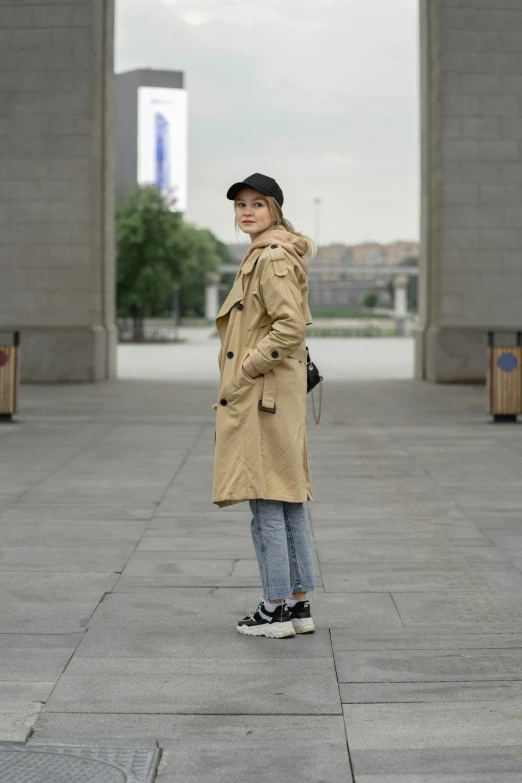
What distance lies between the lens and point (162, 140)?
117m

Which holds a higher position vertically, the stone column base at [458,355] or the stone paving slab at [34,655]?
the stone column base at [458,355]

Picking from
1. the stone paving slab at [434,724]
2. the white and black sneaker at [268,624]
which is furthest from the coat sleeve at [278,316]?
the stone paving slab at [434,724]

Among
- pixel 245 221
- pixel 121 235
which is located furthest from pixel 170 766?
pixel 121 235

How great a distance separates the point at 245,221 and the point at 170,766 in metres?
2.37

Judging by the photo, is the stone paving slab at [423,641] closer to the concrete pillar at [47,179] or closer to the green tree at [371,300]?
the concrete pillar at [47,179]

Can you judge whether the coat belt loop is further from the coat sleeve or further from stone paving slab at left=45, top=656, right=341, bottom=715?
stone paving slab at left=45, top=656, right=341, bottom=715

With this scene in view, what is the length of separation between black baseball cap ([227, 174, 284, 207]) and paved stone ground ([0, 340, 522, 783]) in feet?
6.09

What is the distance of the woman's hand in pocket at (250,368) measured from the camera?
184 inches

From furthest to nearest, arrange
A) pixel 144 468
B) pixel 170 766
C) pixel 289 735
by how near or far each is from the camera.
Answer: pixel 144 468
pixel 289 735
pixel 170 766

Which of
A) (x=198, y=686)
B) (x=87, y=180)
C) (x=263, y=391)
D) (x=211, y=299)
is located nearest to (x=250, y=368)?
(x=263, y=391)

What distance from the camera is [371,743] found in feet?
11.8

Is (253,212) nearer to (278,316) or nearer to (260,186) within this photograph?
(260,186)

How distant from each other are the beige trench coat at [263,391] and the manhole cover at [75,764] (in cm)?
147

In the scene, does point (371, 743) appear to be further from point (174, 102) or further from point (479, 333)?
point (174, 102)
